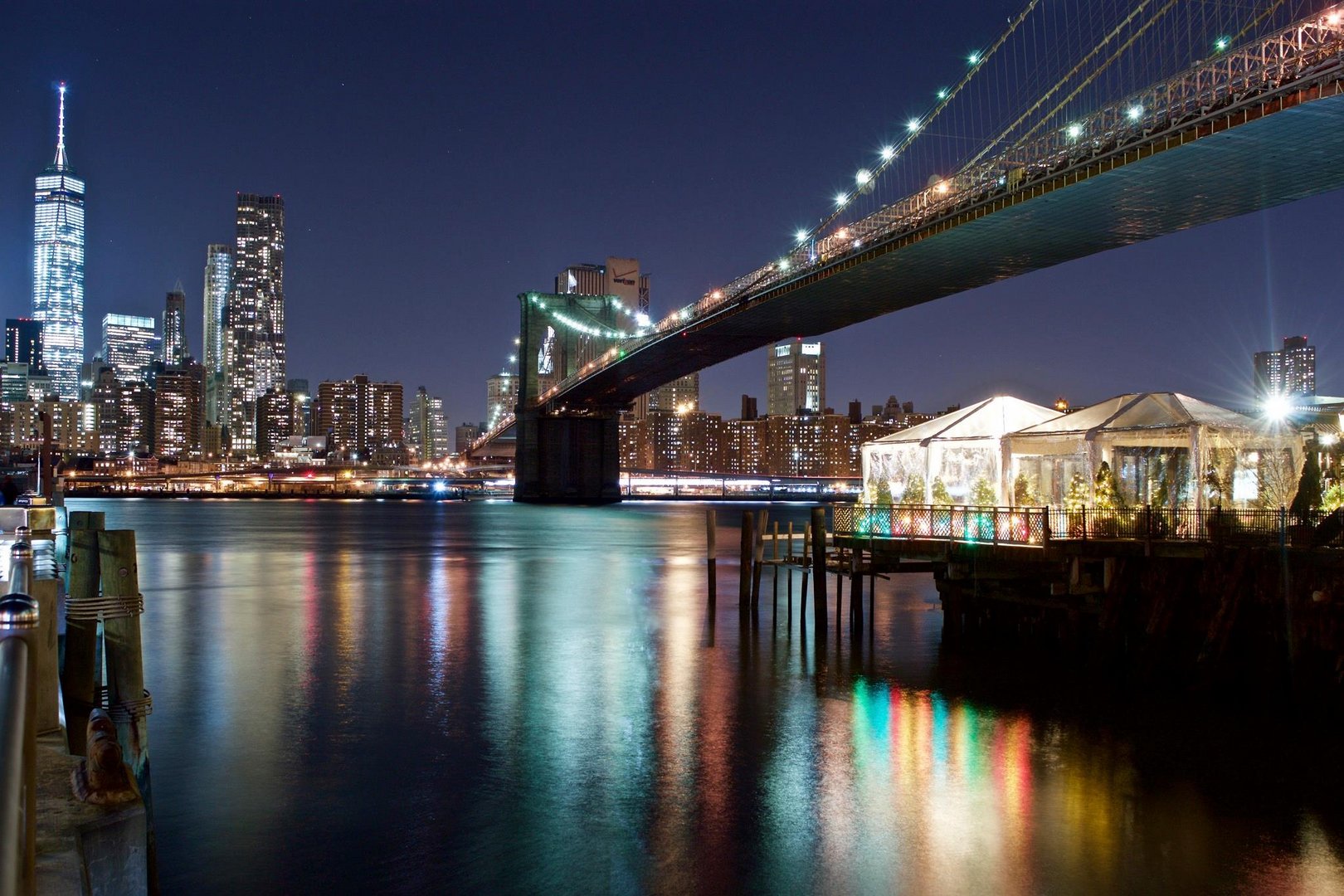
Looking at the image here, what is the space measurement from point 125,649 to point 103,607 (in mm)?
486

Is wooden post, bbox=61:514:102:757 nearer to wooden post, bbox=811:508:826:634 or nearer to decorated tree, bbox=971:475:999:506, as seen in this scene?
wooden post, bbox=811:508:826:634

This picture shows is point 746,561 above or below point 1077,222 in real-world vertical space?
below

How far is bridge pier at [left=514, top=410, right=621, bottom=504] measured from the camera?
88125mm

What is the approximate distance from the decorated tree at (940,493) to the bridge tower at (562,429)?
6122cm

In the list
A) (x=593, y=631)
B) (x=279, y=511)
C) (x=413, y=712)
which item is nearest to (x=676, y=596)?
(x=593, y=631)

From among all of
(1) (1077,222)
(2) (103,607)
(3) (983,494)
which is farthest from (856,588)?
(1) (1077,222)

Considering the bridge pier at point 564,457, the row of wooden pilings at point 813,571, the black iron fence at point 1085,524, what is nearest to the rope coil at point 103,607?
the black iron fence at point 1085,524

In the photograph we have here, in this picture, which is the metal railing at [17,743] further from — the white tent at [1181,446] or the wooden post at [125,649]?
the white tent at [1181,446]

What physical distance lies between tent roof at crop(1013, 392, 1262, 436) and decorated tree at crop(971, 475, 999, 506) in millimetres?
1524

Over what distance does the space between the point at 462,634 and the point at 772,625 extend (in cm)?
665

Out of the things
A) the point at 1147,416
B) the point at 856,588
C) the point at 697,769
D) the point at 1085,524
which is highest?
the point at 1147,416

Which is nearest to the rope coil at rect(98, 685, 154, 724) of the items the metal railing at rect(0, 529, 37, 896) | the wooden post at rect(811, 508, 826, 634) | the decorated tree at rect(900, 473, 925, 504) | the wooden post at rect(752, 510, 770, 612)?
the metal railing at rect(0, 529, 37, 896)

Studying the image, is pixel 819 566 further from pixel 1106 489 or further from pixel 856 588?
pixel 1106 489

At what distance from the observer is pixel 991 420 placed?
24.0 m
